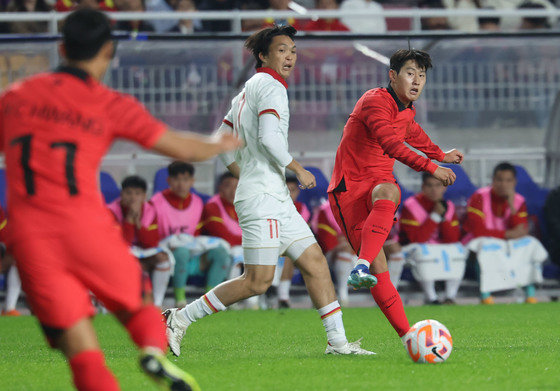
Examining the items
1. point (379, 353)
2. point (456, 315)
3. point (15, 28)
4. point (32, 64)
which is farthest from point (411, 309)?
point (15, 28)

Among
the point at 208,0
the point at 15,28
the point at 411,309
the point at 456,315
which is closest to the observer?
the point at 456,315

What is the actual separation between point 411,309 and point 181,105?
3505 mm

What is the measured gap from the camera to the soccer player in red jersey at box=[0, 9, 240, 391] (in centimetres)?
349

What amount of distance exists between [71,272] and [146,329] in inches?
14.0

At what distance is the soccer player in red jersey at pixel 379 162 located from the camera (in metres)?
6.01

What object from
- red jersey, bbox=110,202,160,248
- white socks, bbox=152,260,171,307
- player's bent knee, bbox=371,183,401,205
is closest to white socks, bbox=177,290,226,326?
player's bent knee, bbox=371,183,401,205

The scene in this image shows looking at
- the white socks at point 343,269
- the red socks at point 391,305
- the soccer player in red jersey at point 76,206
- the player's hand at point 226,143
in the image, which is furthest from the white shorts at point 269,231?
the white socks at point 343,269

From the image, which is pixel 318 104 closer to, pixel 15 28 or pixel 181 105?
pixel 181 105

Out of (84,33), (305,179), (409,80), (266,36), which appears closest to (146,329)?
(84,33)

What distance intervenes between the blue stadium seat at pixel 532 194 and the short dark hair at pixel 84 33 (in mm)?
9029

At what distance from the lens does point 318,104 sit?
455 inches

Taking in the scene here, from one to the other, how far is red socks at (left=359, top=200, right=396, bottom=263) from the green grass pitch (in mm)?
639

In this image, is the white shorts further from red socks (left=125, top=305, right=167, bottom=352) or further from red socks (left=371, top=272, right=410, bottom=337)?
red socks (left=125, top=305, right=167, bottom=352)

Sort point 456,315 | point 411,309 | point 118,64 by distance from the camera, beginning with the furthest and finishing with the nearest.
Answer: point 118,64 → point 411,309 → point 456,315
